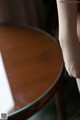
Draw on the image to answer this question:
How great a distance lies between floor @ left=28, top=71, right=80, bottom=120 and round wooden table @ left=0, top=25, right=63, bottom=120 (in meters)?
0.41

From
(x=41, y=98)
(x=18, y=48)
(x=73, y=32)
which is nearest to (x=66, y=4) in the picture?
(x=73, y=32)

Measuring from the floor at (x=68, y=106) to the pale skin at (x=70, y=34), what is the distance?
2.24ft

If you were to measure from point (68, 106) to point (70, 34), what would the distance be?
0.81m

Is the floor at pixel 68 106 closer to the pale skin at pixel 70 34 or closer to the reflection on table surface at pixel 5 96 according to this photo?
the reflection on table surface at pixel 5 96

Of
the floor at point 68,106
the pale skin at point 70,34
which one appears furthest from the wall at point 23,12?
the pale skin at point 70,34

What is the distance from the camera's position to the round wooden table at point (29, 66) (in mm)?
908

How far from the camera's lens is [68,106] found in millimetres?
1482

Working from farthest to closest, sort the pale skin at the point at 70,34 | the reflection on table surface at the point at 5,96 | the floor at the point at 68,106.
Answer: the floor at the point at 68,106, the reflection on table surface at the point at 5,96, the pale skin at the point at 70,34

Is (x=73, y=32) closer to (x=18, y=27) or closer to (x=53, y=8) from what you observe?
(x=18, y=27)

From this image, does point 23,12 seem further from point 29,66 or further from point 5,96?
point 5,96

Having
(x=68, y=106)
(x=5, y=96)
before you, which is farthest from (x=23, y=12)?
(x=5, y=96)

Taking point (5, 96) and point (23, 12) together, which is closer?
point (5, 96)

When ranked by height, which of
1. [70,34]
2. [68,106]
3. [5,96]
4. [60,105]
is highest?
[70,34]

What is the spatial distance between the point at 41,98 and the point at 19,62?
251 millimetres
